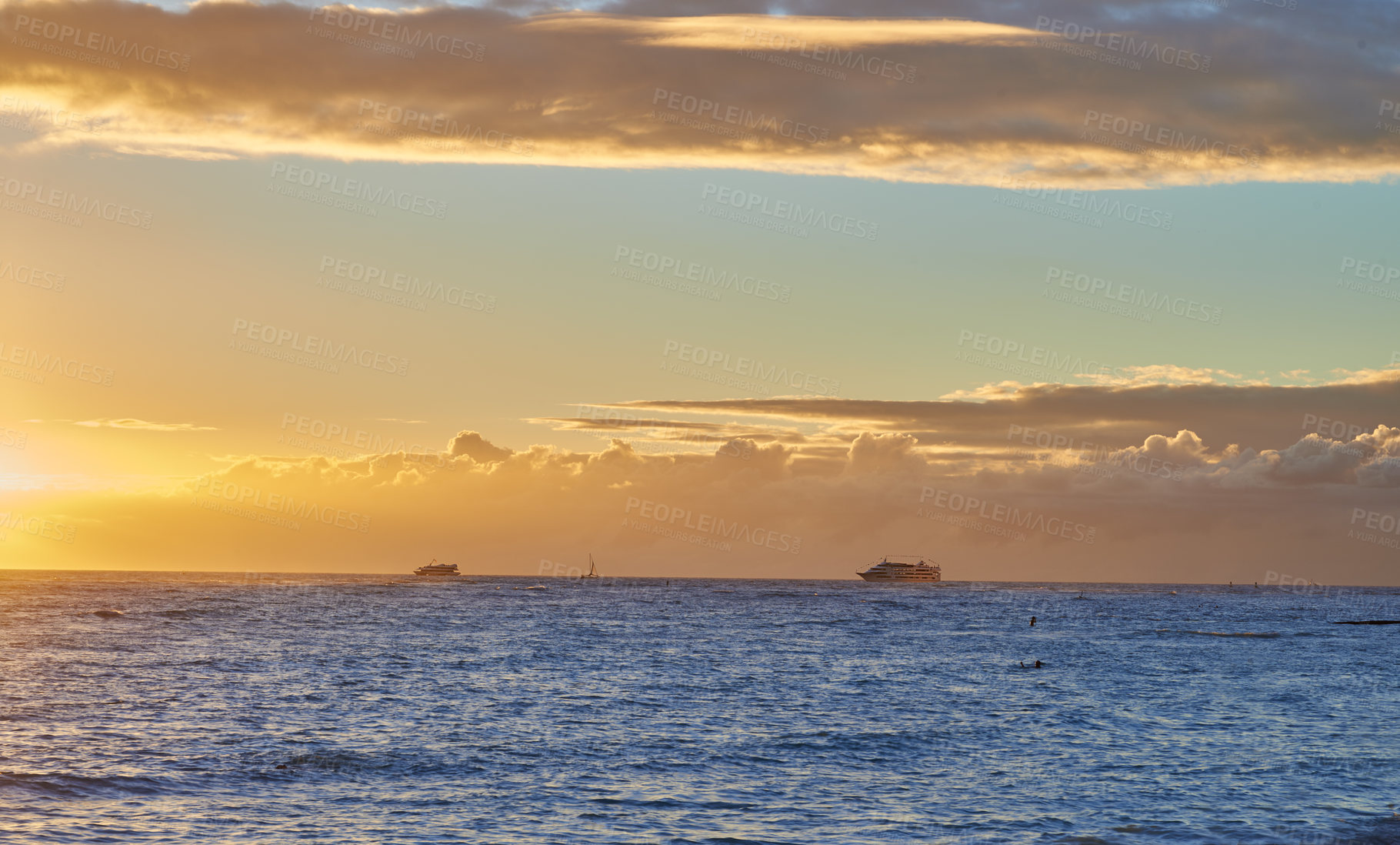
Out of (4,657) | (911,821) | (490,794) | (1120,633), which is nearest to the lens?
(911,821)

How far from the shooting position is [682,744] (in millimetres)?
49875

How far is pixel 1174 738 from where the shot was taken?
53.6 meters

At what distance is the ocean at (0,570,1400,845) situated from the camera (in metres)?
35.8

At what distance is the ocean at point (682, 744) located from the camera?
35.8 metres

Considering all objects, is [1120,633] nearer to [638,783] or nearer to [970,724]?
[970,724]

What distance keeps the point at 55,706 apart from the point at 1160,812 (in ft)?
176

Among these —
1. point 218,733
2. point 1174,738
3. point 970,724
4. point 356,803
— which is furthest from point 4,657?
point 1174,738

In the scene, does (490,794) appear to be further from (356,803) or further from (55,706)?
(55,706)

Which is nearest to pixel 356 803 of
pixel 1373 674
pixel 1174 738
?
pixel 1174 738

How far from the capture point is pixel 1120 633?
13875 cm

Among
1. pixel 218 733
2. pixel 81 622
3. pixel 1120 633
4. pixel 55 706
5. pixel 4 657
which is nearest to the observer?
pixel 218 733

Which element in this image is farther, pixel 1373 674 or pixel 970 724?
pixel 1373 674

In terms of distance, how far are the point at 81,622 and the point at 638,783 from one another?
358 ft

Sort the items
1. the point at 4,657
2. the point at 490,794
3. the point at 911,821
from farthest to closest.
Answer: the point at 4,657
the point at 490,794
the point at 911,821
